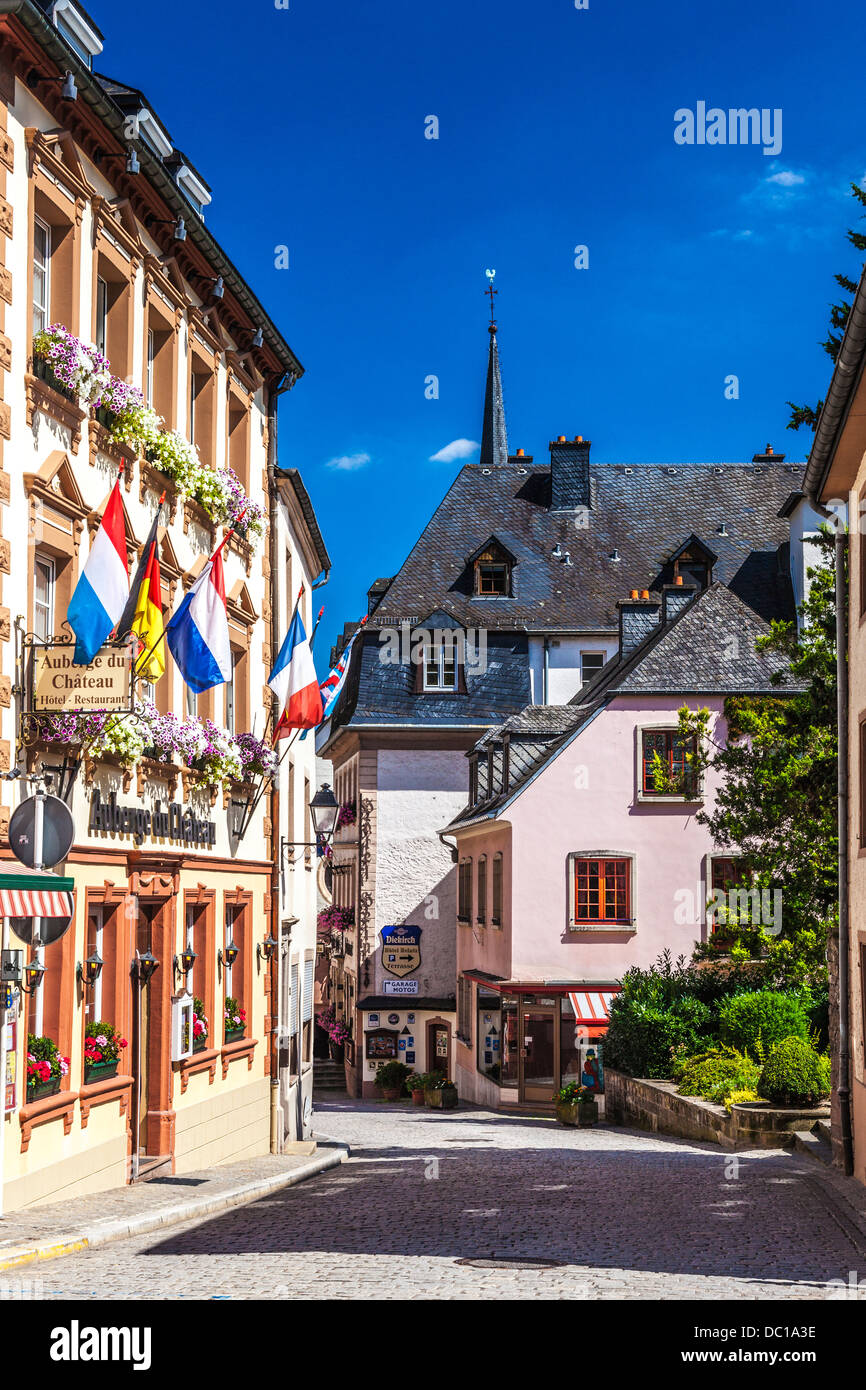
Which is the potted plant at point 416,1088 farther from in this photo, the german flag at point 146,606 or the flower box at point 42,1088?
the german flag at point 146,606

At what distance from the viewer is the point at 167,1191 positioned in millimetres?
15992

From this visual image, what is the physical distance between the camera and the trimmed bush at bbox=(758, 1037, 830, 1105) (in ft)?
71.8

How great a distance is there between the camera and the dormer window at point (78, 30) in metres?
15.8

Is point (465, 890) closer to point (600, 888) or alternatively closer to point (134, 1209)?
point (600, 888)

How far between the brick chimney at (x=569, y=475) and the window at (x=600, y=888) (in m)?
18.9

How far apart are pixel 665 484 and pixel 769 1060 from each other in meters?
32.8

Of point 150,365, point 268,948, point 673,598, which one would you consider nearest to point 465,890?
point 673,598

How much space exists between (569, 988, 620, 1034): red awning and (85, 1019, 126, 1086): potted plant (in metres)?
18.7

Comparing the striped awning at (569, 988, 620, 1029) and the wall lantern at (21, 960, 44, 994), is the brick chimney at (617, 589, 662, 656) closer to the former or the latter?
the striped awning at (569, 988, 620, 1029)

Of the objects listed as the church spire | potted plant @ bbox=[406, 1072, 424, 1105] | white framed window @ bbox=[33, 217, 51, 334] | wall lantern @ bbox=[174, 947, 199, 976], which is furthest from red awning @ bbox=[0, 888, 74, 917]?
the church spire

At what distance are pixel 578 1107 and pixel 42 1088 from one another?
58.6ft

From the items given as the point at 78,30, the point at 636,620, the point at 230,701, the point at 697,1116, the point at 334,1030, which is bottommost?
the point at 334,1030

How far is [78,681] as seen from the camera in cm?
1380
